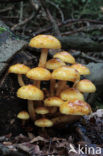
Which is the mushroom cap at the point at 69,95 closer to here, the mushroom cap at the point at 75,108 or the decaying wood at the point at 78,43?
the mushroom cap at the point at 75,108

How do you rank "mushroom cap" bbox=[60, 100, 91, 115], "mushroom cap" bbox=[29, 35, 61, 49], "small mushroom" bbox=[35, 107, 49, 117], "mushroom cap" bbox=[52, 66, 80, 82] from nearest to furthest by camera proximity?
"mushroom cap" bbox=[60, 100, 91, 115] → "mushroom cap" bbox=[52, 66, 80, 82] → "mushroom cap" bbox=[29, 35, 61, 49] → "small mushroom" bbox=[35, 107, 49, 117]

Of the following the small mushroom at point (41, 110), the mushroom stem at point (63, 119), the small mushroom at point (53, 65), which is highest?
the small mushroom at point (53, 65)

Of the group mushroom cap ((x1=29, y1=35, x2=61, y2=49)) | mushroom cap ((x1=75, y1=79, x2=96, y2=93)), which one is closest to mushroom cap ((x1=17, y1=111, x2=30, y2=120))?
mushroom cap ((x1=75, y1=79, x2=96, y2=93))

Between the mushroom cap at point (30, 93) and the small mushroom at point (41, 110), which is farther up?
the mushroom cap at point (30, 93)

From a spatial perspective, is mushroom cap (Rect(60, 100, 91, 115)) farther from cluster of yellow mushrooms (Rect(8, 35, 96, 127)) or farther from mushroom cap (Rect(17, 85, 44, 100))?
mushroom cap (Rect(17, 85, 44, 100))

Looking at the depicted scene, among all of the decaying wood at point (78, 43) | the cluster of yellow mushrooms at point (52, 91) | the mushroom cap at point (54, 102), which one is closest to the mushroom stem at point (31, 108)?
the cluster of yellow mushrooms at point (52, 91)

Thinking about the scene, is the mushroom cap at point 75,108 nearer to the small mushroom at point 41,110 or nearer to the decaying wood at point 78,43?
the small mushroom at point 41,110

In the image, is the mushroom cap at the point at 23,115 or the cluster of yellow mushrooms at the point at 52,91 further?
the mushroom cap at the point at 23,115

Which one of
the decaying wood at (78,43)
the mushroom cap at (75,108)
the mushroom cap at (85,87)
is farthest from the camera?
the decaying wood at (78,43)

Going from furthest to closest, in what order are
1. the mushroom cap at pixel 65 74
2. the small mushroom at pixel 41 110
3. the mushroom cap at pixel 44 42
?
1. the small mushroom at pixel 41 110
2. the mushroom cap at pixel 44 42
3. the mushroom cap at pixel 65 74
